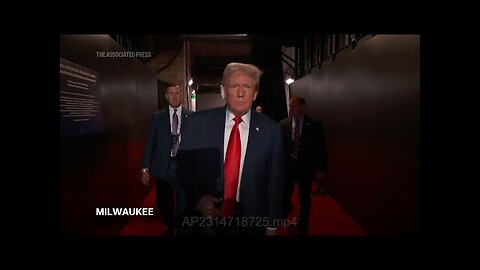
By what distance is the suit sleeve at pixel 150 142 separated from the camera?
122 inches

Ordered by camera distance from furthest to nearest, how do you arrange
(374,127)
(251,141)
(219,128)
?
(374,127) → (219,128) → (251,141)

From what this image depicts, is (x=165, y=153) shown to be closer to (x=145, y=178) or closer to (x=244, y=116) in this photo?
(x=145, y=178)

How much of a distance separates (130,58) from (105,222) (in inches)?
57.2

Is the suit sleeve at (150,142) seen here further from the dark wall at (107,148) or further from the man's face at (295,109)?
the man's face at (295,109)

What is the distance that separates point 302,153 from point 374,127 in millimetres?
788

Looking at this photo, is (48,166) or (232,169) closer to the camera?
(232,169)

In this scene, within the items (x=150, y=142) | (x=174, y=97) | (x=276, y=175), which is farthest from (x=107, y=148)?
(x=276, y=175)

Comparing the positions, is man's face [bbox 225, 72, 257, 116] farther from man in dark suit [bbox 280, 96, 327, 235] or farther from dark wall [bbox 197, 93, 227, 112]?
man in dark suit [bbox 280, 96, 327, 235]

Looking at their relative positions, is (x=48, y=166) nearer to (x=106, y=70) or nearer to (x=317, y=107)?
(x=106, y=70)

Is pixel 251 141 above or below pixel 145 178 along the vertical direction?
above

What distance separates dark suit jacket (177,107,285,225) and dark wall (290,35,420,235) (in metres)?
0.80

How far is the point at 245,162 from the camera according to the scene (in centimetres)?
272

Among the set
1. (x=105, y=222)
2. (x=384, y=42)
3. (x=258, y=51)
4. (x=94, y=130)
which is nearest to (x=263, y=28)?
(x=258, y=51)

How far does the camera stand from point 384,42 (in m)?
3.11
